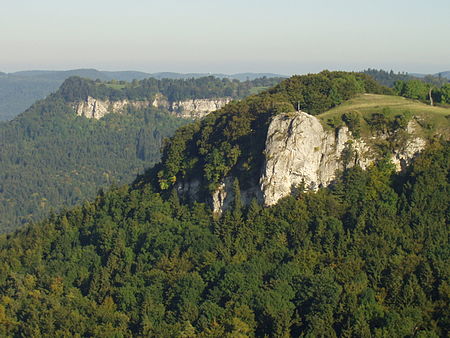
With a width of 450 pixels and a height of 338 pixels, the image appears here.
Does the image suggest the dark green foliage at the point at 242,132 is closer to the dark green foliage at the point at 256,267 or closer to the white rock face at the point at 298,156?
the white rock face at the point at 298,156

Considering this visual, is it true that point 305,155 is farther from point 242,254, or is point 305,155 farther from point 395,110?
point 242,254

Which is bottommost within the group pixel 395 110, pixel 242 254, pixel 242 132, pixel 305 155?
pixel 242 254

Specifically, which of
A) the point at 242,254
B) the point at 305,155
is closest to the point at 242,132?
the point at 305,155

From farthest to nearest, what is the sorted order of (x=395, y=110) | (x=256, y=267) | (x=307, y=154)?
(x=395, y=110)
(x=307, y=154)
(x=256, y=267)

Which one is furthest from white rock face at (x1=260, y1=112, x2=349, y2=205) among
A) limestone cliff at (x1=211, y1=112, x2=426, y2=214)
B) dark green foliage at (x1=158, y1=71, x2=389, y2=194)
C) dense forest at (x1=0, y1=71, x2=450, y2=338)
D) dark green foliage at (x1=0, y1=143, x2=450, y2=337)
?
dark green foliage at (x1=158, y1=71, x2=389, y2=194)

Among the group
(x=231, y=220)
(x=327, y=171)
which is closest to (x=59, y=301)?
(x=231, y=220)

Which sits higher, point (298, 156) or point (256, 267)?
point (298, 156)
